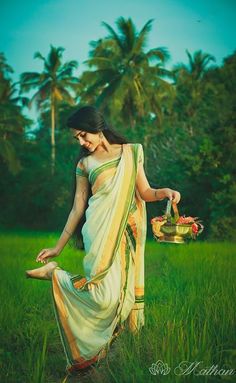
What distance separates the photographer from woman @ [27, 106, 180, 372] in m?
2.75

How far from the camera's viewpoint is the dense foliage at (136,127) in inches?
596

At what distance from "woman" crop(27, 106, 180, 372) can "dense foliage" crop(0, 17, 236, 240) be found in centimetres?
1126

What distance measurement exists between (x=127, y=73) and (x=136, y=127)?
105 inches

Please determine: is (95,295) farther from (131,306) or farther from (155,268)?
(155,268)

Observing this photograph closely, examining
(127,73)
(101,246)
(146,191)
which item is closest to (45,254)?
(101,246)

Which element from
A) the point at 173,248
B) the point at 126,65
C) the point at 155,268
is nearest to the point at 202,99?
the point at 126,65

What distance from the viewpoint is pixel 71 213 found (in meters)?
3.03

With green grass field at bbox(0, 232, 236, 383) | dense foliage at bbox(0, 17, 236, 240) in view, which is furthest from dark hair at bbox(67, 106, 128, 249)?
dense foliage at bbox(0, 17, 236, 240)

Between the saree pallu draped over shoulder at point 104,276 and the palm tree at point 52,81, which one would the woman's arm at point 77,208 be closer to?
the saree pallu draped over shoulder at point 104,276

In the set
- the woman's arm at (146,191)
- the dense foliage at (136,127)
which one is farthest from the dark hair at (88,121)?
the dense foliage at (136,127)

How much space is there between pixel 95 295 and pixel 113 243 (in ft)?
0.96

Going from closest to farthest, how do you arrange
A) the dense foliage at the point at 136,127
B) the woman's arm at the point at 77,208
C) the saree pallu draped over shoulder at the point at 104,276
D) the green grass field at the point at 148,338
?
1. the green grass field at the point at 148,338
2. the saree pallu draped over shoulder at the point at 104,276
3. the woman's arm at the point at 77,208
4. the dense foliage at the point at 136,127

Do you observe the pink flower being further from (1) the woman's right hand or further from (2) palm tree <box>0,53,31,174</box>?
(2) palm tree <box>0,53,31,174</box>

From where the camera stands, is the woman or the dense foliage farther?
the dense foliage
